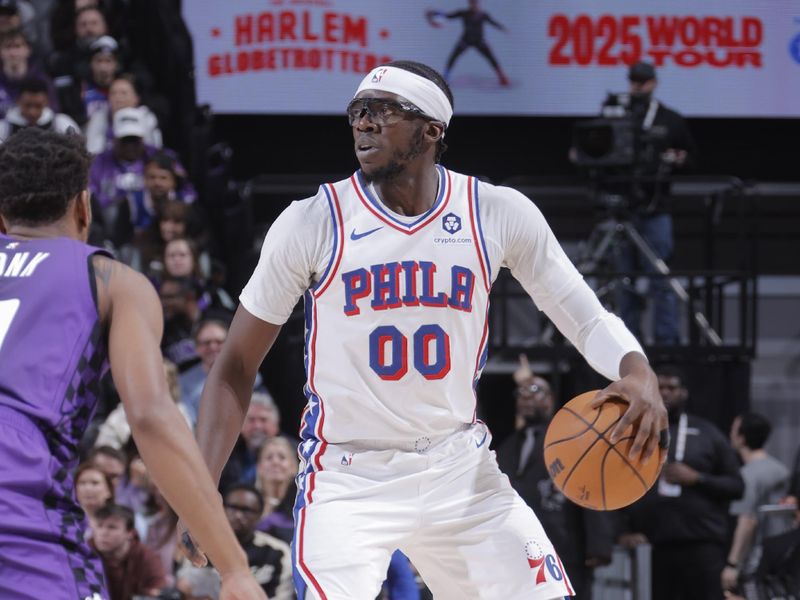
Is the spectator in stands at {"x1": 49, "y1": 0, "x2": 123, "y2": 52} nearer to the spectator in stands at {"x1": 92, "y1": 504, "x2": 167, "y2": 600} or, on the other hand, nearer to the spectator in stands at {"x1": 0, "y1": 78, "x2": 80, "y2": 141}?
the spectator in stands at {"x1": 0, "y1": 78, "x2": 80, "y2": 141}

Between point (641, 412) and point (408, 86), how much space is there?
3.82ft

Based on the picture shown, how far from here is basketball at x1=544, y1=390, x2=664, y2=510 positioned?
4043mm

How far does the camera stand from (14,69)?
1038 centimetres

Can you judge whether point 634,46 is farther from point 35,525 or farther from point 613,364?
point 35,525

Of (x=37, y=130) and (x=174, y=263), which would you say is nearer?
(x=37, y=130)

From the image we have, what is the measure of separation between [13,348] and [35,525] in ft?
1.24

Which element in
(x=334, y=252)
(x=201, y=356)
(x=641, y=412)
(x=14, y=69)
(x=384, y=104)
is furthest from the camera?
(x=14, y=69)

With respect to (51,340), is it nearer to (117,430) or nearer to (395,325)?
(395,325)

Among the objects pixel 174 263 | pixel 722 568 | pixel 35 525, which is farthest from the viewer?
pixel 174 263

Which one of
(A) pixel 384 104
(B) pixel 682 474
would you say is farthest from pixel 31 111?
(A) pixel 384 104

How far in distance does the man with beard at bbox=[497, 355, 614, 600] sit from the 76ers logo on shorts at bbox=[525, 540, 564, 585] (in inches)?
152

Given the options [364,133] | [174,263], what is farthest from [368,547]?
[174,263]

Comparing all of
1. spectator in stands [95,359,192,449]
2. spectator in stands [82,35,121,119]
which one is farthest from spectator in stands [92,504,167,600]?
spectator in stands [82,35,121,119]

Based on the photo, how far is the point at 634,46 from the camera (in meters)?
11.7
